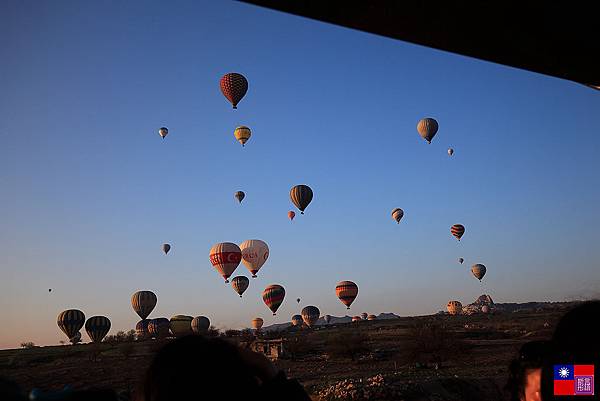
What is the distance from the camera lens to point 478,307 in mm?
135375

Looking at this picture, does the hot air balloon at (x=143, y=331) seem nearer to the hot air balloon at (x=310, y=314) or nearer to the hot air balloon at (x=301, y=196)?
the hot air balloon at (x=310, y=314)

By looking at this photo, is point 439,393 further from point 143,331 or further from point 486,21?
point 143,331

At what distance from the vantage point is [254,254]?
175 ft

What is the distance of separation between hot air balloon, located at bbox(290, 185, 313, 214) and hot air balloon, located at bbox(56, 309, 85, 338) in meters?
28.5

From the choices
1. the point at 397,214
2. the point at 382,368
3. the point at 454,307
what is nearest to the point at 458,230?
the point at 397,214

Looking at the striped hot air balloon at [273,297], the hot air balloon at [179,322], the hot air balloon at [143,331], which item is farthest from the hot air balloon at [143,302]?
the striped hot air balloon at [273,297]

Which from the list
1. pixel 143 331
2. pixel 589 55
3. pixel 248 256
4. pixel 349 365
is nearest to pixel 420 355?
Answer: pixel 349 365

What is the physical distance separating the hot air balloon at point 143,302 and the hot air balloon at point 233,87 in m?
32.0

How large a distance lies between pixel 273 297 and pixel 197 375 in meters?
54.7

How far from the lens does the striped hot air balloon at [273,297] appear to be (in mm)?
54906

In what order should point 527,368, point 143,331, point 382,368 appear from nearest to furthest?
point 527,368 < point 382,368 < point 143,331

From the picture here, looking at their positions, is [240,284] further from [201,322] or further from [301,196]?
[201,322]

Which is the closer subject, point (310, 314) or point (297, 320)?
point (310, 314)

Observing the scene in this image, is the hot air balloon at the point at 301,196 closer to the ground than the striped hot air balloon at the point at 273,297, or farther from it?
farther from it
